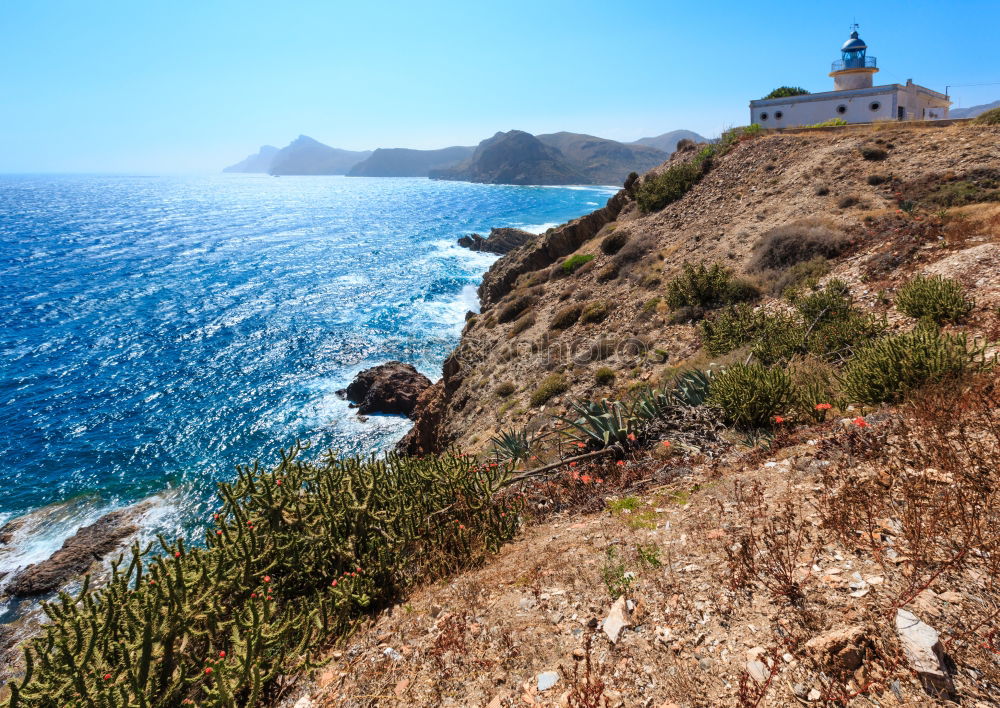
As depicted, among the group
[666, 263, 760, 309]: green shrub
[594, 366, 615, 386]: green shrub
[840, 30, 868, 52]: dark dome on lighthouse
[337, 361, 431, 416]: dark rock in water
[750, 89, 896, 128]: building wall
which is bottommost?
[337, 361, 431, 416]: dark rock in water

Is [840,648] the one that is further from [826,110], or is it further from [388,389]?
[826,110]

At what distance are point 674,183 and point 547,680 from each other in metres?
31.0

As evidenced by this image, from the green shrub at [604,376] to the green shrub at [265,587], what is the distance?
7.94 m

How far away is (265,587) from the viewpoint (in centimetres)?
454

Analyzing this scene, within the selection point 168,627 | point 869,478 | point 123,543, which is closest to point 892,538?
point 869,478

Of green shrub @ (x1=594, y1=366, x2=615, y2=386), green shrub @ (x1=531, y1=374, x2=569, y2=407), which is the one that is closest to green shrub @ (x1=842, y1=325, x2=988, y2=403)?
green shrub @ (x1=594, y1=366, x2=615, y2=386)

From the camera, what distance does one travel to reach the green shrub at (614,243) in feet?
89.0

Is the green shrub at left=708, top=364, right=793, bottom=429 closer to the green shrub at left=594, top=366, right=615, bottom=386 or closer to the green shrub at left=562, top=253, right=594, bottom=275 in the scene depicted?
the green shrub at left=594, top=366, right=615, bottom=386

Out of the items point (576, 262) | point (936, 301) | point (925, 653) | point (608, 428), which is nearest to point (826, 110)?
point (576, 262)

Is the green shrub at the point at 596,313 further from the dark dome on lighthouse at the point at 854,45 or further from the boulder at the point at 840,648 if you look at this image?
the dark dome on lighthouse at the point at 854,45

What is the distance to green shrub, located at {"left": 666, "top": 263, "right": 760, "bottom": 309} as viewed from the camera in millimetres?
15781

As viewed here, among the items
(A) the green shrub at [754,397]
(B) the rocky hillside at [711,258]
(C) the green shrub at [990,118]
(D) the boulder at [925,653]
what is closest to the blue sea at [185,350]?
(B) the rocky hillside at [711,258]

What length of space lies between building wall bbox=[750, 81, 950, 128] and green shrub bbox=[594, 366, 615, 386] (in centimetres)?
3405

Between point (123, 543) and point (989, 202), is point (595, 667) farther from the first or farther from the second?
point (123, 543)
